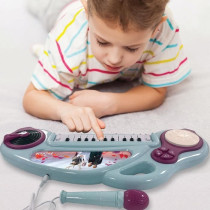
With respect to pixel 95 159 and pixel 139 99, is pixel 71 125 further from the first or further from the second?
pixel 139 99

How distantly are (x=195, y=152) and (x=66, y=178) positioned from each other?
0.73ft

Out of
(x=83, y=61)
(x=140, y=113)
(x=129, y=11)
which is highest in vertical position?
(x=129, y=11)

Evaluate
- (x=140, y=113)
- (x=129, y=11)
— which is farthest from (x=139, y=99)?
(x=129, y=11)

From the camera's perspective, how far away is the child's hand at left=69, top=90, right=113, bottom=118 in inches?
31.1

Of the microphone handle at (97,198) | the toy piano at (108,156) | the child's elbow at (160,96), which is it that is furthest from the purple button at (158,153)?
the child's elbow at (160,96)

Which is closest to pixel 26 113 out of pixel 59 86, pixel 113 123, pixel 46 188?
pixel 59 86

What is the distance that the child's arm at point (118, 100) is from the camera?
79 cm

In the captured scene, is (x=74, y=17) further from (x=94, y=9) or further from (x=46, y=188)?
(x=46, y=188)

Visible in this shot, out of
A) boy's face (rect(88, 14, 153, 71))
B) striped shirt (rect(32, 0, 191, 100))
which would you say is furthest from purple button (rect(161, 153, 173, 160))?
striped shirt (rect(32, 0, 191, 100))

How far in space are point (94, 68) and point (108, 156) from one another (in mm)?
340

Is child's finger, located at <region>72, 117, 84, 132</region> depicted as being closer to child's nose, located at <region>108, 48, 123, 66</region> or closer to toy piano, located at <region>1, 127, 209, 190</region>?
toy piano, located at <region>1, 127, 209, 190</region>

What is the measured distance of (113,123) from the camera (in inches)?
30.3

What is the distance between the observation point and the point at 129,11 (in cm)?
61

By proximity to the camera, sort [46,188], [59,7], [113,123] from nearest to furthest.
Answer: [46,188] < [113,123] < [59,7]
